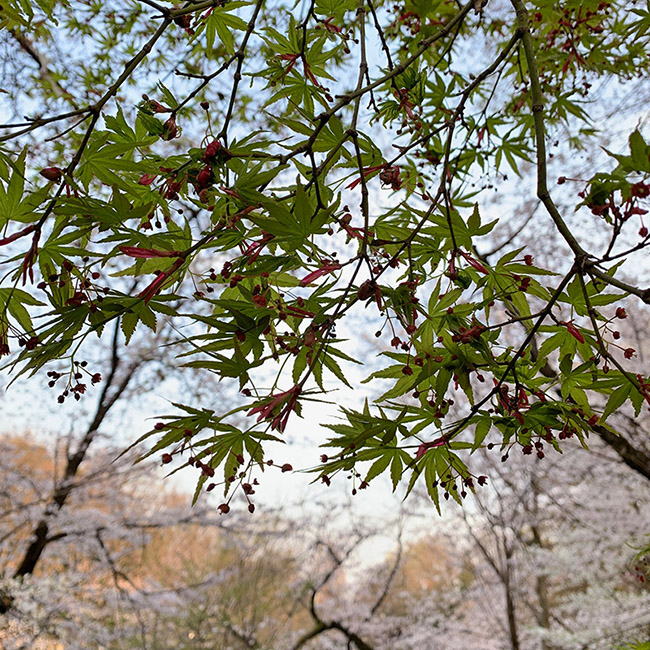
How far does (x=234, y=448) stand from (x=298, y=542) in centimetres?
692

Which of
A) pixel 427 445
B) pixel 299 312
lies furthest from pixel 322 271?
pixel 427 445

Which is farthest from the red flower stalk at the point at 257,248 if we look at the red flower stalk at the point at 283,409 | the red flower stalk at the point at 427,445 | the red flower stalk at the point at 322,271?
the red flower stalk at the point at 427,445

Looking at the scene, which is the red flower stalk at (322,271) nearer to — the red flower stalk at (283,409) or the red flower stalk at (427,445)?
the red flower stalk at (283,409)

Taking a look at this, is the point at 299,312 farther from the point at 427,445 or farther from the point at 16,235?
the point at 16,235

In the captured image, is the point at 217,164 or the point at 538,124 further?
the point at 538,124

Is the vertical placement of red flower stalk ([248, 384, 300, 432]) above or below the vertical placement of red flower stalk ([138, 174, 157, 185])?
below

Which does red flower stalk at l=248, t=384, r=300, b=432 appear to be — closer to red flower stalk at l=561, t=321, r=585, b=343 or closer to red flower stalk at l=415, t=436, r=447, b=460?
red flower stalk at l=415, t=436, r=447, b=460

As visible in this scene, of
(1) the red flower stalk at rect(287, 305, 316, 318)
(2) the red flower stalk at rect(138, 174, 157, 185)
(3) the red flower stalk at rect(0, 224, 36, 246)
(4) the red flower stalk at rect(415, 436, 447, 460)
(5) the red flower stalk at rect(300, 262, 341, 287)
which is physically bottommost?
(4) the red flower stalk at rect(415, 436, 447, 460)

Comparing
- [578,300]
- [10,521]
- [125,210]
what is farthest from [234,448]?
[10,521]

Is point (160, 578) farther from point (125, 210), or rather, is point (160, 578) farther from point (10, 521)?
point (125, 210)

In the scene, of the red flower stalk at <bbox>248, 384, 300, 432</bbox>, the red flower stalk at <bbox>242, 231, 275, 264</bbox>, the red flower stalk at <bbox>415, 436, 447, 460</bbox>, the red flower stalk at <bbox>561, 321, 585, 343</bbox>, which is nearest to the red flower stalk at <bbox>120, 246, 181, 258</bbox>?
the red flower stalk at <bbox>242, 231, 275, 264</bbox>

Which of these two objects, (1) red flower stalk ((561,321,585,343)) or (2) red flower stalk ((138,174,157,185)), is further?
(2) red flower stalk ((138,174,157,185))

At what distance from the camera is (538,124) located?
0.86 metres

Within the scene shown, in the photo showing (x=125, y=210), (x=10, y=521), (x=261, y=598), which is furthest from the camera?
(x=261, y=598)
